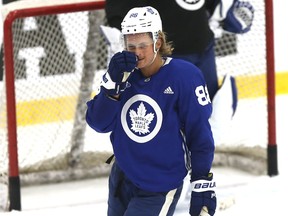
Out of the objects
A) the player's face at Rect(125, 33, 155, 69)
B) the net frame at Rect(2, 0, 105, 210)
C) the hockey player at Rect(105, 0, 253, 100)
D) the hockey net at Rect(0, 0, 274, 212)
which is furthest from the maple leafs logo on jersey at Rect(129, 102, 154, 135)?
the hockey net at Rect(0, 0, 274, 212)

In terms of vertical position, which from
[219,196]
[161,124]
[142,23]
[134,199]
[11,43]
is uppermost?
[142,23]

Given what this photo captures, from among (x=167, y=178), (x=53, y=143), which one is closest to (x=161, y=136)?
(x=167, y=178)

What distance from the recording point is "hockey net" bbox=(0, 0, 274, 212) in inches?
165

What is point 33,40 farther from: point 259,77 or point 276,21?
point 276,21

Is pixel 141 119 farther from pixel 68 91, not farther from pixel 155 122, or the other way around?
pixel 68 91

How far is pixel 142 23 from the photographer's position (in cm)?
260

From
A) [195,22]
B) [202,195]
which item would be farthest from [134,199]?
[195,22]

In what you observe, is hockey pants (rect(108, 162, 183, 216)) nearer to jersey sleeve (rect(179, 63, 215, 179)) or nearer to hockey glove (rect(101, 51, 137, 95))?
jersey sleeve (rect(179, 63, 215, 179))

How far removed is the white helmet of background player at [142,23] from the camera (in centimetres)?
259

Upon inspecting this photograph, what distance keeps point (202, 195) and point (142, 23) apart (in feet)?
1.64

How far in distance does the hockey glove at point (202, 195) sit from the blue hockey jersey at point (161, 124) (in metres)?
0.02

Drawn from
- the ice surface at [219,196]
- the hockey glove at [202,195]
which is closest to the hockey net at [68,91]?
the ice surface at [219,196]

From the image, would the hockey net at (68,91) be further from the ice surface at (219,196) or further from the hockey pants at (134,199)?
the hockey pants at (134,199)

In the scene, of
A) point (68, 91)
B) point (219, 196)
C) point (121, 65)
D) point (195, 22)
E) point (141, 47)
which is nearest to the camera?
point (121, 65)
